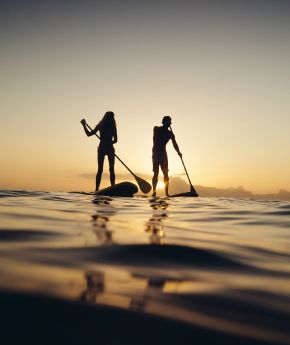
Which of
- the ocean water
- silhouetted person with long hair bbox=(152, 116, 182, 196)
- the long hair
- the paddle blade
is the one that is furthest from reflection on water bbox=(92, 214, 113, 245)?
the paddle blade

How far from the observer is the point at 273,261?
6.75 feet

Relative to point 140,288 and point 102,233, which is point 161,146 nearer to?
point 102,233

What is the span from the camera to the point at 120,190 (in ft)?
35.1

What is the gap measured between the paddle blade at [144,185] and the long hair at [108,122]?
2482 mm

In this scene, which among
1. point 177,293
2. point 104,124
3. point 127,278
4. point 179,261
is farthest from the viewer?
point 104,124

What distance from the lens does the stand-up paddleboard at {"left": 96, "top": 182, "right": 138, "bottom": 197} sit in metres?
10.6

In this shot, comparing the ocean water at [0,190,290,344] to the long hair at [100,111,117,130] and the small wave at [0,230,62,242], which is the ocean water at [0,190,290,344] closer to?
the small wave at [0,230,62,242]

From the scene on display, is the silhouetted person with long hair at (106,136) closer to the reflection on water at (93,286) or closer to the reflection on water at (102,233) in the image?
the reflection on water at (102,233)

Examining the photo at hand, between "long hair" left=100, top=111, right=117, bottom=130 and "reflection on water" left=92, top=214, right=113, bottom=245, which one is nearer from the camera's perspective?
"reflection on water" left=92, top=214, right=113, bottom=245

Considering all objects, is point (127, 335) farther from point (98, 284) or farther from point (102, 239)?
point (102, 239)

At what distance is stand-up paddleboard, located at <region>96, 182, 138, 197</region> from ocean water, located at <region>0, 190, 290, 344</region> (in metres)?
7.97

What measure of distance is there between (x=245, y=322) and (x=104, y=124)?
9.90m

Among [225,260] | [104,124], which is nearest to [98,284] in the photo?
[225,260]

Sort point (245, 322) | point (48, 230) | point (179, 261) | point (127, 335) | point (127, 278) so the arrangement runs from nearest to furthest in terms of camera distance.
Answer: point (127, 335) < point (245, 322) < point (127, 278) < point (179, 261) < point (48, 230)
